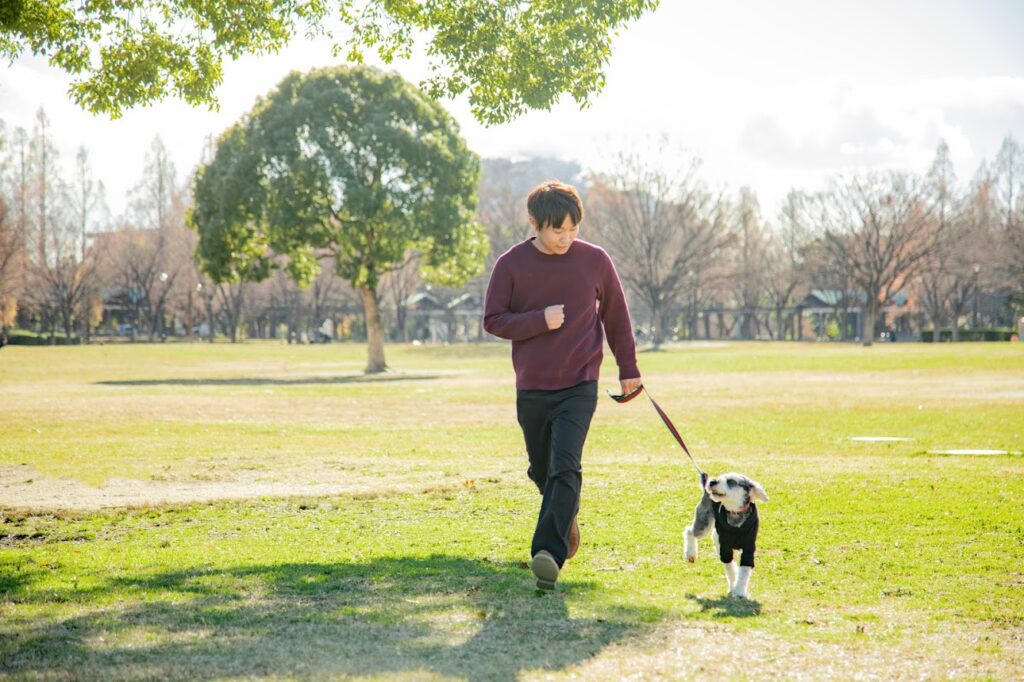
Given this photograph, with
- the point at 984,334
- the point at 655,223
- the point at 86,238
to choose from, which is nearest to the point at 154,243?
the point at 86,238

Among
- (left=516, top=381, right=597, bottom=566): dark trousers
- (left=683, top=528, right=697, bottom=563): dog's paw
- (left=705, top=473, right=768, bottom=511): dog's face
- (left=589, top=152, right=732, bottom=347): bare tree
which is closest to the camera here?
(left=705, top=473, right=768, bottom=511): dog's face

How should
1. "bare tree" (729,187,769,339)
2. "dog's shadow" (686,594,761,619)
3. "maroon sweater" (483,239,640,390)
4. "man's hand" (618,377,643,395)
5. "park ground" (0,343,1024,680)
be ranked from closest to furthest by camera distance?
1. "park ground" (0,343,1024,680)
2. "dog's shadow" (686,594,761,619)
3. "maroon sweater" (483,239,640,390)
4. "man's hand" (618,377,643,395)
5. "bare tree" (729,187,769,339)

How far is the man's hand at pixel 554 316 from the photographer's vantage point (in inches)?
230

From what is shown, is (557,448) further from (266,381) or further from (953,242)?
(953,242)

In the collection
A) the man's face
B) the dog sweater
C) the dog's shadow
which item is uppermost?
the man's face

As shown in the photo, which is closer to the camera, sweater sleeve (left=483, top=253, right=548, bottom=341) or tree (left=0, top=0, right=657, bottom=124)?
sweater sleeve (left=483, top=253, right=548, bottom=341)

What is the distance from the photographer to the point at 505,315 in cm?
607

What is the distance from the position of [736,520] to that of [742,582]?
0.33m

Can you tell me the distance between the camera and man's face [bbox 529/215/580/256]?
19.6 feet

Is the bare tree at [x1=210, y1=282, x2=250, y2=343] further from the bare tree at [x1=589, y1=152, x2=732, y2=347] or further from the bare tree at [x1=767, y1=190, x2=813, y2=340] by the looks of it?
the bare tree at [x1=767, y1=190, x2=813, y2=340]

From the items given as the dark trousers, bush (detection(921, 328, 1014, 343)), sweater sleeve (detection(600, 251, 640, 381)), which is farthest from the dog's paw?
bush (detection(921, 328, 1014, 343))

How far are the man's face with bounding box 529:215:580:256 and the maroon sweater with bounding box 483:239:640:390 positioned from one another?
0.09 m

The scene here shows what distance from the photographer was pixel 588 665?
15.1 ft

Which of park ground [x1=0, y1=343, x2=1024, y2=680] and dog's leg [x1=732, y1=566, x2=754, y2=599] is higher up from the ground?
dog's leg [x1=732, y1=566, x2=754, y2=599]
